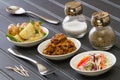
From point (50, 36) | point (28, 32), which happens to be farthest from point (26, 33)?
point (50, 36)

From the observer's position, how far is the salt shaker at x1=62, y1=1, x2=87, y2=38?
1527 mm

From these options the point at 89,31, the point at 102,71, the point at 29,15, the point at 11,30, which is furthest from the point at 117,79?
the point at 29,15

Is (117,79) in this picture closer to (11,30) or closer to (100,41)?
(100,41)

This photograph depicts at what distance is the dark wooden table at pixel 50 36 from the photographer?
1.33 meters

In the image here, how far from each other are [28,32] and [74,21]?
194 millimetres

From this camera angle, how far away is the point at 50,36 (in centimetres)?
159

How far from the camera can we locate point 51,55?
1404mm

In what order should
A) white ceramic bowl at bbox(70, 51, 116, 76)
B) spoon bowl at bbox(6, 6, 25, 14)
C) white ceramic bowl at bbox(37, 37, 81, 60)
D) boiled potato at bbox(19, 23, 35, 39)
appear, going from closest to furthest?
white ceramic bowl at bbox(70, 51, 116, 76) < white ceramic bowl at bbox(37, 37, 81, 60) < boiled potato at bbox(19, 23, 35, 39) < spoon bowl at bbox(6, 6, 25, 14)

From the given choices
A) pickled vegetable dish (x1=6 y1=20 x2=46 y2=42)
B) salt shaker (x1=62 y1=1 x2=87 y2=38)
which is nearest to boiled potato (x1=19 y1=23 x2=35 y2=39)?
pickled vegetable dish (x1=6 y1=20 x2=46 y2=42)

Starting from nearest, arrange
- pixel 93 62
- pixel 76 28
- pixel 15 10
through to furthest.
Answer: pixel 93 62
pixel 76 28
pixel 15 10

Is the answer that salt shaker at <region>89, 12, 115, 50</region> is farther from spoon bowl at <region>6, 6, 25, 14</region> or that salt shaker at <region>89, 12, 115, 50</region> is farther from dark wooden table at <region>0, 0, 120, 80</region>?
spoon bowl at <region>6, 6, 25, 14</region>

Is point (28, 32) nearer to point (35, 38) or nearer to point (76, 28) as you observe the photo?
point (35, 38)

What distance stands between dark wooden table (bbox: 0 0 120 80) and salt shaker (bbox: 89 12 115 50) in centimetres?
3

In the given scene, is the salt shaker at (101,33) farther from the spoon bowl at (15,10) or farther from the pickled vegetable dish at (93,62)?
the spoon bowl at (15,10)
